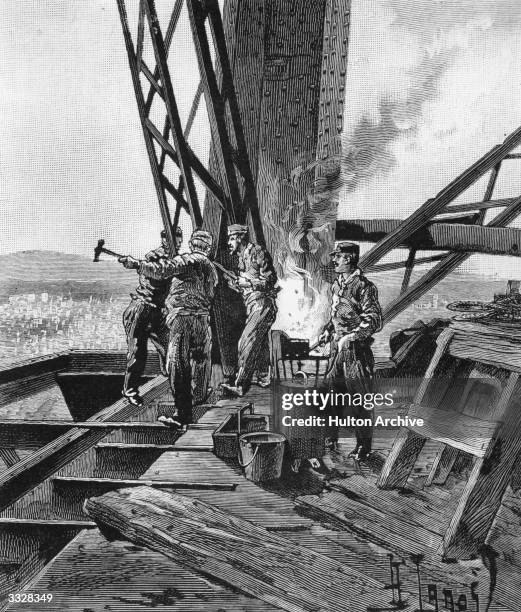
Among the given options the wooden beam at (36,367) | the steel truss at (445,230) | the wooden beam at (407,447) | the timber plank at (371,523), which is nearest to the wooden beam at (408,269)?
the steel truss at (445,230)

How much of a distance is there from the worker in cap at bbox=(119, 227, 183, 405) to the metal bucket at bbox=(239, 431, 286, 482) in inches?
49.2

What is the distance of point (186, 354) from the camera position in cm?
411

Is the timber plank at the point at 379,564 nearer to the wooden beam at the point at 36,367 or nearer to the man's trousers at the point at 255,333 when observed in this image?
the man's trousers at the point at 255,333

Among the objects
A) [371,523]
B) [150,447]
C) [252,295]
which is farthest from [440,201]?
[150,447]

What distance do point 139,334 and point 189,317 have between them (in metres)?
0.44

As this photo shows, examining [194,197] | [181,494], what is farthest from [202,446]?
[194,197]

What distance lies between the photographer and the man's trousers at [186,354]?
13.4ft

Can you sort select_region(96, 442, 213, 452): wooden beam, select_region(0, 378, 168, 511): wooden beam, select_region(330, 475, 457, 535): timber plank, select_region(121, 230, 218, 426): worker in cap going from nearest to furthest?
select_region(330, 475, 457, 535): timber plank → select_region(0, 378, 168, 511): wooden beam → select_region(96, 442, 213, 452): wooden beam → select_region(121, 230, 218, 426): worker in cap

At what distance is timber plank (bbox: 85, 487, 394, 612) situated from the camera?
2.77 m

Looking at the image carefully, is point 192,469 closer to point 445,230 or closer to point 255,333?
point 255,333

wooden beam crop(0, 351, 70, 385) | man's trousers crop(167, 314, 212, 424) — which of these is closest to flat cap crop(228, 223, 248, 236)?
man's trousers crop(167, 314, 212, 424)

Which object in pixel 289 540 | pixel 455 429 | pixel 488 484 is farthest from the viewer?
pixel 289 540

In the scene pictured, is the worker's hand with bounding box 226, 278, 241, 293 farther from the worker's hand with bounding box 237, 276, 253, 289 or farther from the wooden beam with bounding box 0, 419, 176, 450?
the wooden beam with bounding box 0, 419, 176, 450

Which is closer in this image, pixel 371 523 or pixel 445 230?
pixel 371 523
